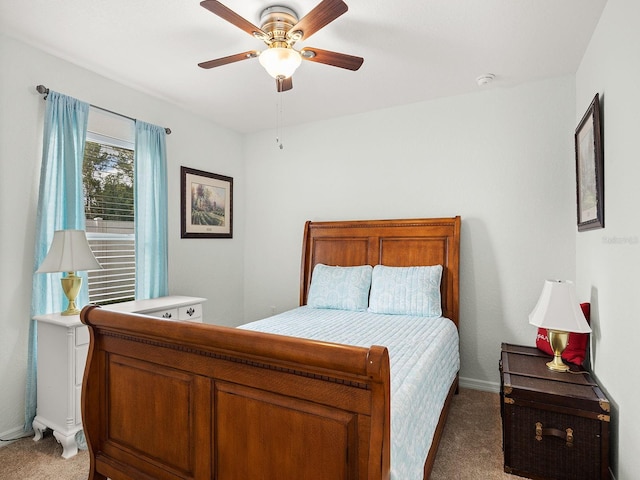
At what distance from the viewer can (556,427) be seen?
192 cm

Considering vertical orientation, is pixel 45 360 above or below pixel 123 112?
below

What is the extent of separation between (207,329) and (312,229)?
2551 millimetres

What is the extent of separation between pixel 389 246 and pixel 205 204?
2.01 meters

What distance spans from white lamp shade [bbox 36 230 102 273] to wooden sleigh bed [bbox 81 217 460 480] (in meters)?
0.65

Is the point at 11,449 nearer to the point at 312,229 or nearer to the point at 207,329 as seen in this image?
the point at 207,329

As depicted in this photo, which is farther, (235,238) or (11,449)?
(235,238)

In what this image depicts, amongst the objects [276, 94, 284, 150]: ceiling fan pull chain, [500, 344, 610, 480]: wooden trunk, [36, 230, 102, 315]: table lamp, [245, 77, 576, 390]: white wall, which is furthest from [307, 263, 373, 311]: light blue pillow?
[36, 230, 102, 315]: table lamp

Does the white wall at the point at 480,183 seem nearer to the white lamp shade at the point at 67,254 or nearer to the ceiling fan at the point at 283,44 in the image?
the ceiling fan at the point at 283,44

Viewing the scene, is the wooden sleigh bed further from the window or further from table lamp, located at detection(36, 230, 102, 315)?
the window

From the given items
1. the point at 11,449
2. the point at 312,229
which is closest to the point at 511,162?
the point at 312,229

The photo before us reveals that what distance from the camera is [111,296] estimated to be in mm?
3074

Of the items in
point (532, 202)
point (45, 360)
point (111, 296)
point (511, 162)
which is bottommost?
point (45, 360)

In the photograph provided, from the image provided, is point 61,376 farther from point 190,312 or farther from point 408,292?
point 408,292

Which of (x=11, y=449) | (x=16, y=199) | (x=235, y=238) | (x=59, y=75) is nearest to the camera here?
(x=11, y=449)
